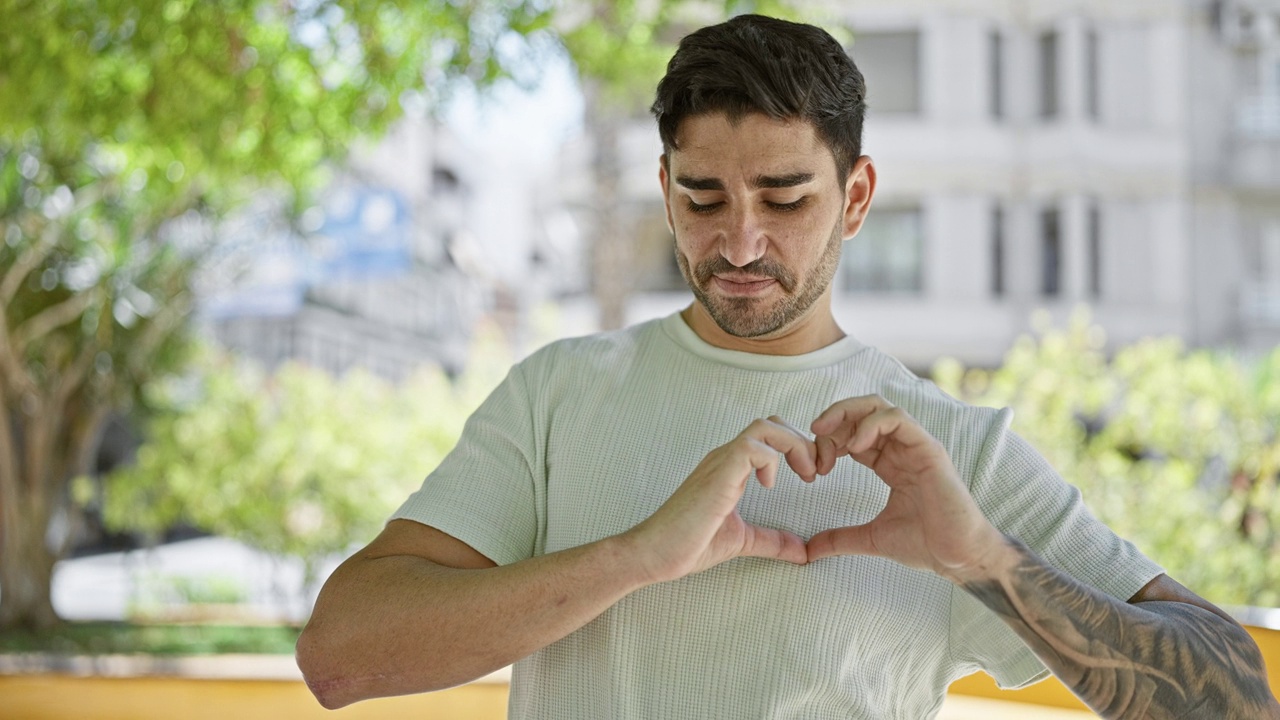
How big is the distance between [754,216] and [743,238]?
0.08ft

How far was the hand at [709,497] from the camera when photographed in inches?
42.2

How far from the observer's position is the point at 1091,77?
34.6 ft

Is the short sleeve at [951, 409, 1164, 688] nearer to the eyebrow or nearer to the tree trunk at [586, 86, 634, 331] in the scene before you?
the eyebrow

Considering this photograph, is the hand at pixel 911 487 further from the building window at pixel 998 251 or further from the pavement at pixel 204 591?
the building window at pixel 998 251

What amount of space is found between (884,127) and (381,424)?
5.93 m

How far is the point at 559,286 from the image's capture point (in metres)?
13.0

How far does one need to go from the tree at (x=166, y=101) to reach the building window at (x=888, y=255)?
6462 millimetres

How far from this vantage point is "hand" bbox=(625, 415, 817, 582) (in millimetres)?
1072

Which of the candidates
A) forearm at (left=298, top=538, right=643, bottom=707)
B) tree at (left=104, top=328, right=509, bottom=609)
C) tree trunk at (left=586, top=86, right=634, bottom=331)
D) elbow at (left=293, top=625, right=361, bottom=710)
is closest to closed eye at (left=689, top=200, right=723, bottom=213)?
forearm at (left=298, top=538, right=643, bottom=707)

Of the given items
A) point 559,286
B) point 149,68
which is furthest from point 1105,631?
point 559,286

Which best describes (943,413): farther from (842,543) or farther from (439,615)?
(439,615)

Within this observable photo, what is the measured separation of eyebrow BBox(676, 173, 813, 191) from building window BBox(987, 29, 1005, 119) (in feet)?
33.3

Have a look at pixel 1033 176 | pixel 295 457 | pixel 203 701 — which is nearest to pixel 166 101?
pixel 203 701

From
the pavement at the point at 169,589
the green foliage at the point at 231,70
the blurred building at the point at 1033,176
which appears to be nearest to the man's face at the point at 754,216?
the green foliage at the point at 231,70
